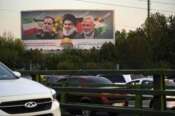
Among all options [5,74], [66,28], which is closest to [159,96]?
[5,74]

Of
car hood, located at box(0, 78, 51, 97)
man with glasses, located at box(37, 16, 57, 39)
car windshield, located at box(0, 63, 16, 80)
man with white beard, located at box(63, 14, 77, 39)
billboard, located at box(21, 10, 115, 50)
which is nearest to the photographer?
car hood, located at box(0, 78, 51, 97)

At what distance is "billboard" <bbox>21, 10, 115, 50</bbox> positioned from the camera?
13700 cm

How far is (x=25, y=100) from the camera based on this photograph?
909 centimetres

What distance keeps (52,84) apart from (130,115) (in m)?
3.18

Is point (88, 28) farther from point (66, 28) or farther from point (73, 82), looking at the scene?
point (73, 82)

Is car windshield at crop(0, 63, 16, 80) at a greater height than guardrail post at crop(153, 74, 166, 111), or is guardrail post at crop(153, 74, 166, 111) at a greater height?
car windshield at crop(0, 63, 16, 80)

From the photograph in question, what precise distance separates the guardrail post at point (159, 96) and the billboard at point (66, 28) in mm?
123439

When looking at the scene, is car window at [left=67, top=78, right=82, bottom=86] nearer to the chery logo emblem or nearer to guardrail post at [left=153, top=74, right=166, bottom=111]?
guardrail post at [left=153, top=74, right=166, bottom=111]

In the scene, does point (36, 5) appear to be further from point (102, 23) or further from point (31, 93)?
point (31, 93)

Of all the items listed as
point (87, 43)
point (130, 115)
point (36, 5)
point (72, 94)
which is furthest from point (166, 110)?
point (36, 5)

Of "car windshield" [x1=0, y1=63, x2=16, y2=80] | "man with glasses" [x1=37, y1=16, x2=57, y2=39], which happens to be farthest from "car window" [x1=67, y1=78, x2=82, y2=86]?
"man with glasses" [x1=37, y1=16, x2=57, y2=39]

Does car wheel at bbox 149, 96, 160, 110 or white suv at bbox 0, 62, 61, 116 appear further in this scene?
car wheel at bbox 149, 96, 160, 110

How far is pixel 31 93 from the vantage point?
920 centimetres

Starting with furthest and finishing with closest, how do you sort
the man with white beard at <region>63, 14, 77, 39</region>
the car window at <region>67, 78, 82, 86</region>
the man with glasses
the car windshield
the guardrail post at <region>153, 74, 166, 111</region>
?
the man with glasses < the man with white beard at <region>63, 14, 77, 39</region> < the car window at <region>67, 78, 82, 86</region> < the guardrail post at <region>153, 74, 166, 111</region> < the car windshield
